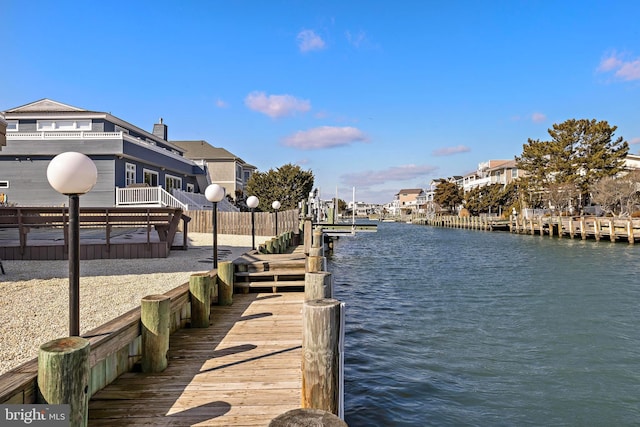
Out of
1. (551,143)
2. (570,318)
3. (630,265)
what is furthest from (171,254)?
(551,143)

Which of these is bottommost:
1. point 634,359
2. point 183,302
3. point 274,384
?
point 634,359

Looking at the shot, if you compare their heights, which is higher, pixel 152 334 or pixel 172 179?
pixel 172 179

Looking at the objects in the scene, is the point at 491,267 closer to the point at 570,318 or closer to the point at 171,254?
the point at 570,318

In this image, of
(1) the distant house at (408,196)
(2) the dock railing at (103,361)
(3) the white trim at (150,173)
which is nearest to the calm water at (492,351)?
(2) the dock railing at (103,361)

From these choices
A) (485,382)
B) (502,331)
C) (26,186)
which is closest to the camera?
(485,382)

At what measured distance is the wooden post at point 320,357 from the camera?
11.7 feet

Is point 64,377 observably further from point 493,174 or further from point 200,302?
point 493,174

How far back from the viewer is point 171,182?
36.6 meters

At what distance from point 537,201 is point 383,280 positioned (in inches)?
2172

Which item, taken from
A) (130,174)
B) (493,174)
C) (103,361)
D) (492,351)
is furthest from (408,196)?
(103,361)

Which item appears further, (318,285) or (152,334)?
(318,285)

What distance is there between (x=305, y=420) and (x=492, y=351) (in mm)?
8231

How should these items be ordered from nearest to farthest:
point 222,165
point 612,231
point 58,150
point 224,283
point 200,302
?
point 200,302 < point 224,283 < point 58,150 < point 612,231 < point 222,165

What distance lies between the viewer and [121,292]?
8.10 meters
